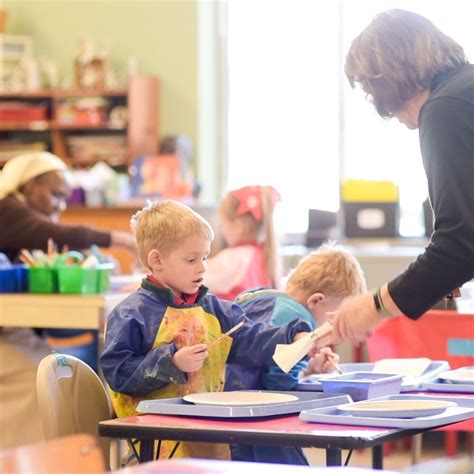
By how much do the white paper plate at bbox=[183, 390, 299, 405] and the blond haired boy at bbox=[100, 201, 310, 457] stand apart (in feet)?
0.30

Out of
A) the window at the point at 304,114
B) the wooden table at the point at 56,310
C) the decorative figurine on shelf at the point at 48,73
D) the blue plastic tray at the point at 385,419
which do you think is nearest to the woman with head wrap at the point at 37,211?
the wooden table at the point at 56,310

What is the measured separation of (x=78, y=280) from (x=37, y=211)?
3.13 ft

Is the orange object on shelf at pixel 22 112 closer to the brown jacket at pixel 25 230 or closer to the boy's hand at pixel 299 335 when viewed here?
the brown jacket at pixel 25 230

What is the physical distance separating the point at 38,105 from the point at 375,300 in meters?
6.09

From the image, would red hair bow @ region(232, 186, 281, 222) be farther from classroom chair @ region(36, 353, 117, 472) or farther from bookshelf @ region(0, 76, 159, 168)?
bookshelf @ region(0, 76, 159, 168)

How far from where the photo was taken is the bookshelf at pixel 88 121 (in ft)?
24.3

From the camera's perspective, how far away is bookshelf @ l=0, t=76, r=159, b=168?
7406mm

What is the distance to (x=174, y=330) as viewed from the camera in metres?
2.22

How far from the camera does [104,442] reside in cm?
230

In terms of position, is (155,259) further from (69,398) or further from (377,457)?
(377,457)

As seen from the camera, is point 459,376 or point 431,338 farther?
point 431,338

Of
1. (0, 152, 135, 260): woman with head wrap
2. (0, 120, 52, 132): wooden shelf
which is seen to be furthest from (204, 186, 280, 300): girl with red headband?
(0, 120, 52, 132): wooden shelf

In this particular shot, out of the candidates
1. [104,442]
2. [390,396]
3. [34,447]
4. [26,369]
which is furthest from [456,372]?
Answer: [26,369]

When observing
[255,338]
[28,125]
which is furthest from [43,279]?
[28,125]
